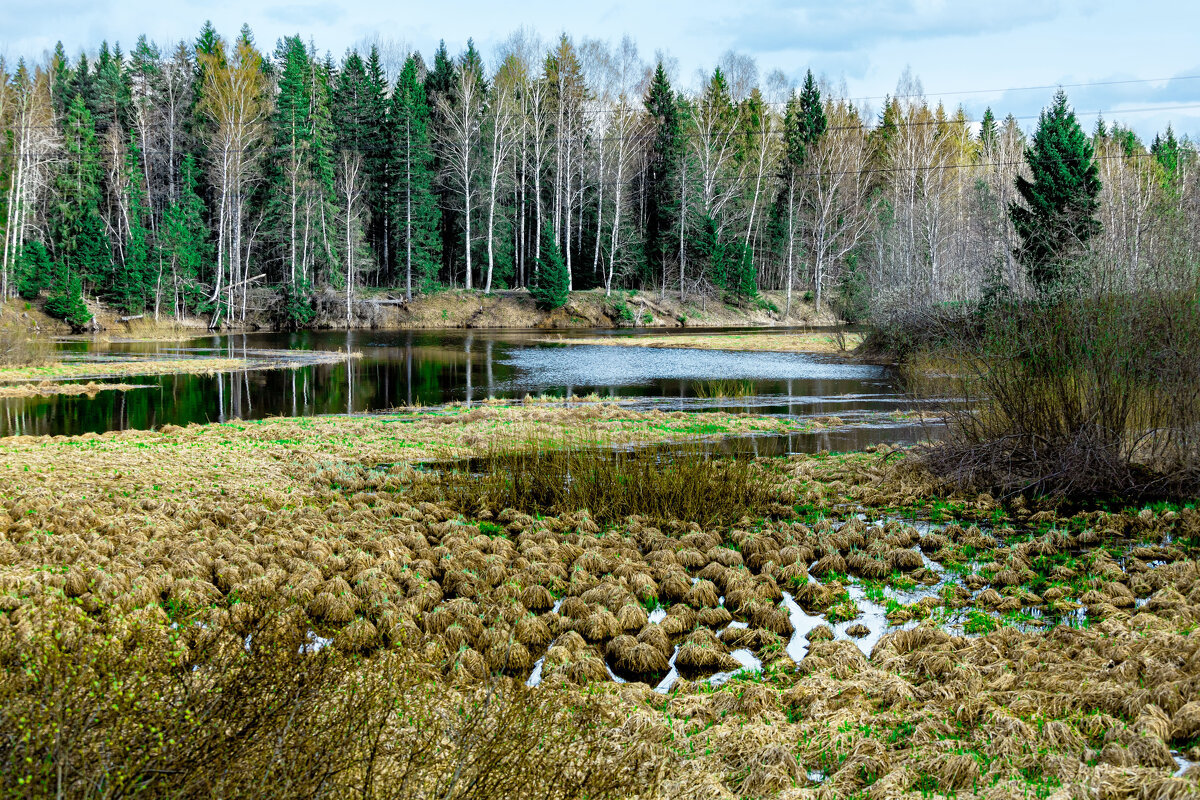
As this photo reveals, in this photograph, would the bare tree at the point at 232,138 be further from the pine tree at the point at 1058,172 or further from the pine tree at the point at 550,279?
the pine tree at the point at 1058,172

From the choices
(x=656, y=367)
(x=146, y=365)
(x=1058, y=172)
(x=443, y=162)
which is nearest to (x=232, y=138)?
(x=443, y=162)

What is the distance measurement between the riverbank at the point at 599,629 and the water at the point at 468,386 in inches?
264

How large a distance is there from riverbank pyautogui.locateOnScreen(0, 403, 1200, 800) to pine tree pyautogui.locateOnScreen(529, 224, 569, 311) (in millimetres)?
43292

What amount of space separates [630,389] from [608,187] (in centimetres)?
3723

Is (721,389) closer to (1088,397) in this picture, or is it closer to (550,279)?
(1088,397)

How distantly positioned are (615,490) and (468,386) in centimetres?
1736

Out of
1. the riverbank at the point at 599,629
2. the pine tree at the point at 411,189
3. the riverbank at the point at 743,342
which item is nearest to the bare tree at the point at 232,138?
the pine tree at the point at 411,189

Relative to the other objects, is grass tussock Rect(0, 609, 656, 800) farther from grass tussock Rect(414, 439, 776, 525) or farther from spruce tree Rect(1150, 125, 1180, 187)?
spruce tree Rect(1150, 125, 1180, 187)

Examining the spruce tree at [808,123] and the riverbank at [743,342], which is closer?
the riverbank at [743,342]

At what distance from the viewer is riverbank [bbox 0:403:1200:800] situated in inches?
156

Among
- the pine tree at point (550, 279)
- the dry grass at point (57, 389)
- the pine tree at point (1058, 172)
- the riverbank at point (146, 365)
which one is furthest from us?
the pine tree at point (550, 279)

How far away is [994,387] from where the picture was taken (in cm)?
1183

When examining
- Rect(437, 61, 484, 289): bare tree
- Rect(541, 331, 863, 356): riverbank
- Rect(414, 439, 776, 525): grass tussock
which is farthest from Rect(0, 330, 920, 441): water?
Rect(437, 61, 484, 289): bare tree

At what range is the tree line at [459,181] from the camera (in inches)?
1997
